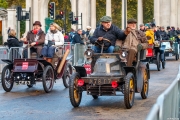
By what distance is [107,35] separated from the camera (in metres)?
12.8

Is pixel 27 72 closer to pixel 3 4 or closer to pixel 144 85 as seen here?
pixel 144 85

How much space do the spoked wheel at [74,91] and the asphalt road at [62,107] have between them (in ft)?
0.55

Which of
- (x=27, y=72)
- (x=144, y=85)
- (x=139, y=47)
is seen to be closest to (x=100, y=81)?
(x=139, y=47)

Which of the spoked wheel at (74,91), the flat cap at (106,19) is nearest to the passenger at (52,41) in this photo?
the flat cap at (106,19)

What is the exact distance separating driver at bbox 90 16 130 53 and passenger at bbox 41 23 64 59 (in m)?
3.74

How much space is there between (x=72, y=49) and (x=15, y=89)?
1005 cm

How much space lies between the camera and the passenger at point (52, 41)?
16.4 meters

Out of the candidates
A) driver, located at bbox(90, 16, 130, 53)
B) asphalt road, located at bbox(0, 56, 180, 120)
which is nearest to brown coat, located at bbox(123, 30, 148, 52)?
driver, located at bbox(90, 16, 130, 53)

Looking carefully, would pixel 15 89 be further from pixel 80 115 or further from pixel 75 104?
pixel 80 115

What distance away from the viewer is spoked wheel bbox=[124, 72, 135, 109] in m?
Answer: 11.4

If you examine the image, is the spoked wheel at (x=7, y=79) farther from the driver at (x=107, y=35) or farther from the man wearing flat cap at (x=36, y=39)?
the driver at (x=107, y=35)

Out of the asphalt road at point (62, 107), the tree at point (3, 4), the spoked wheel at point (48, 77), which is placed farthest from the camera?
the tree at point (3, 4)

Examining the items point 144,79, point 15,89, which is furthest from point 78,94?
point 15,89

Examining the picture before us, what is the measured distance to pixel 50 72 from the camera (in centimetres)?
1590
